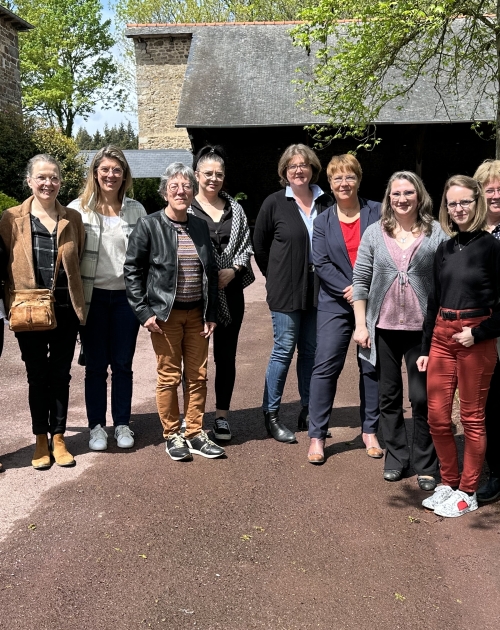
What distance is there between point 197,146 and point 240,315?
17774 millimetres

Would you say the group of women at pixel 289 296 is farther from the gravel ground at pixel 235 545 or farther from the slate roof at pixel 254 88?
the slate roof at pixel 254 88

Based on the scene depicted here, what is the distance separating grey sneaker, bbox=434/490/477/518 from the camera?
372 centimetres

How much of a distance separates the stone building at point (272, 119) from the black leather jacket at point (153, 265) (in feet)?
50.5

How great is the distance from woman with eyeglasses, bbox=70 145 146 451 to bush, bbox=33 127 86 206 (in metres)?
12.1

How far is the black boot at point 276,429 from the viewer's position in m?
4.91

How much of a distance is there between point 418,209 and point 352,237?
58 cm

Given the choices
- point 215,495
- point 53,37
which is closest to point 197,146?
point 215,495

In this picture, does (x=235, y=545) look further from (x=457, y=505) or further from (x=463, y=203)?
(x=463, y=203)

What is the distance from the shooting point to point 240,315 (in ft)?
16.3

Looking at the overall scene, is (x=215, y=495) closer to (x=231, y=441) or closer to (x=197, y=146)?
(x=231, y=441)

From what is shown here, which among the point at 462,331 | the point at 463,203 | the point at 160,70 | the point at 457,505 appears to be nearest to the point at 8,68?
the point at 160,70

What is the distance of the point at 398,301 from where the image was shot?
409 cm

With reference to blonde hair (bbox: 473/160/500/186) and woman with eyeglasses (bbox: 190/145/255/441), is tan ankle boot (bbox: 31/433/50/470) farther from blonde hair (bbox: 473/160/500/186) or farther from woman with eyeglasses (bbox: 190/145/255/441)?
blonde hair (bbox: 473/160/500/186)

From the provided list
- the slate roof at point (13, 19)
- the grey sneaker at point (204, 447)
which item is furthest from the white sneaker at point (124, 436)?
the slate roof at point (13, 19)
